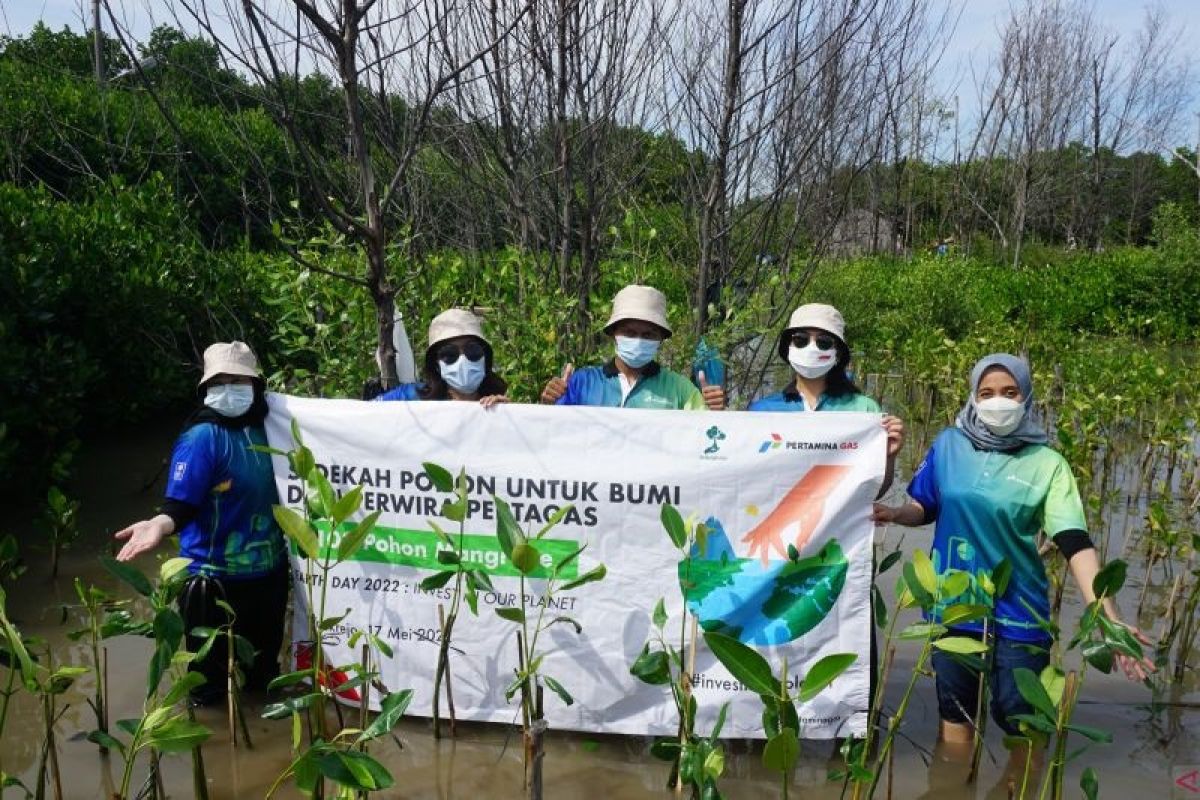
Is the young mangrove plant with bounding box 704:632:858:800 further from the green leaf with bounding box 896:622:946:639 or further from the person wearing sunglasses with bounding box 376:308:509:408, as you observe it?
the person wearing sunglasses with bounding box 376:308:509:408

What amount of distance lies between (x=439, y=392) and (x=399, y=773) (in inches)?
55.9

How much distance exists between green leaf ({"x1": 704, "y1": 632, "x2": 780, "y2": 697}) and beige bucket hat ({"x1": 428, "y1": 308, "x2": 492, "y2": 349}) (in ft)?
6.85

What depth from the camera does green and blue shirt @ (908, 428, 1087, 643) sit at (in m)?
3.28

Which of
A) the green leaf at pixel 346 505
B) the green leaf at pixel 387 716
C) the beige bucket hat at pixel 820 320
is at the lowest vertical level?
the green leaf at pixel 387 716

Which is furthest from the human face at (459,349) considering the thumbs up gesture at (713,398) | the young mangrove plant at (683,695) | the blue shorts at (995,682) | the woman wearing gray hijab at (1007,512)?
the blue shorts at (995,682)

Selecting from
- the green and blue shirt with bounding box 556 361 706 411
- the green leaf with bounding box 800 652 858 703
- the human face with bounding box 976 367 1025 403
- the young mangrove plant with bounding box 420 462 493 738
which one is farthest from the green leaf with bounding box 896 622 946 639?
the green and blue shirt with bounding box 556 361 706 411

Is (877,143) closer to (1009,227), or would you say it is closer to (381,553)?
(381,553)

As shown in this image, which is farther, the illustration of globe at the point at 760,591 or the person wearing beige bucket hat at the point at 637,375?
the person wearing beige bucket hat at the point at 637,375

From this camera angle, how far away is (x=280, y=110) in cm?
377

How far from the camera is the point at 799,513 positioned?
3512 mm

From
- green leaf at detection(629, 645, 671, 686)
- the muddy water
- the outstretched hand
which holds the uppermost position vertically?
the outstretched hand

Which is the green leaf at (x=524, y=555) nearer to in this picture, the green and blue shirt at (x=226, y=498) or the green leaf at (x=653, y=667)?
the green leaf at (x=653, y=667)

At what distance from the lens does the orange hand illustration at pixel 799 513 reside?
3.49 m

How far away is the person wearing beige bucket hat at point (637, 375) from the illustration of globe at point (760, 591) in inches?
25.2
